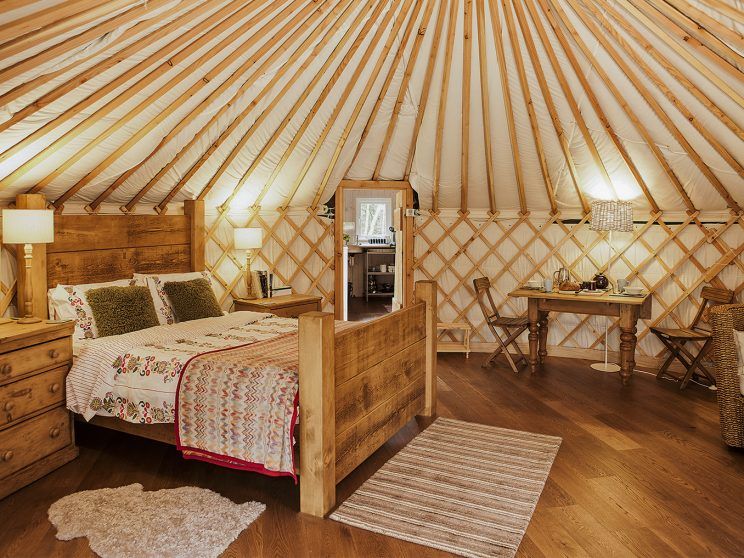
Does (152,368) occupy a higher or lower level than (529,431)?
higher

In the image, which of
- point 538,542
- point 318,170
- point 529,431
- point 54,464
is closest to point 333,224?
point 318,170

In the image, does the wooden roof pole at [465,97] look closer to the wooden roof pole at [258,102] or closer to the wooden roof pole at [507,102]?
the wooden roof pole at [507,102]

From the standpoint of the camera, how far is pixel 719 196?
17.1 feet

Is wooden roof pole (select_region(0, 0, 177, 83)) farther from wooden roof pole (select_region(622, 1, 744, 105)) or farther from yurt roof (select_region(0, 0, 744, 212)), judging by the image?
wooden roof pole (select_region(622, 1, 744, 105))

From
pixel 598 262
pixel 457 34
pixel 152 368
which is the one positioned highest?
pixel 457 34

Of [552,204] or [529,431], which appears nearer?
[529,431]

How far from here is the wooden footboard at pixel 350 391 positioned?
9.29 feet

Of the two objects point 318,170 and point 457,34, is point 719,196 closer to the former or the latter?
point 457,34

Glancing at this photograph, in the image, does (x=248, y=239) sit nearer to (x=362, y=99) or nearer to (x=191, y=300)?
(x=191, y=300)

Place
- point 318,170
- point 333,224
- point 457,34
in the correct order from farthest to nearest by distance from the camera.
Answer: point 333,224 < point 318,170 < point 457,34

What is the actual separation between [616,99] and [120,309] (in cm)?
351

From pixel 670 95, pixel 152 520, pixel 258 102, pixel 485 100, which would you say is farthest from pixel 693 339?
pixel 152 520

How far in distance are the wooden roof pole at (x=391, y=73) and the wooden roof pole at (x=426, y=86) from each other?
127 millimetres

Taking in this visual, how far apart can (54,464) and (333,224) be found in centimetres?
349
